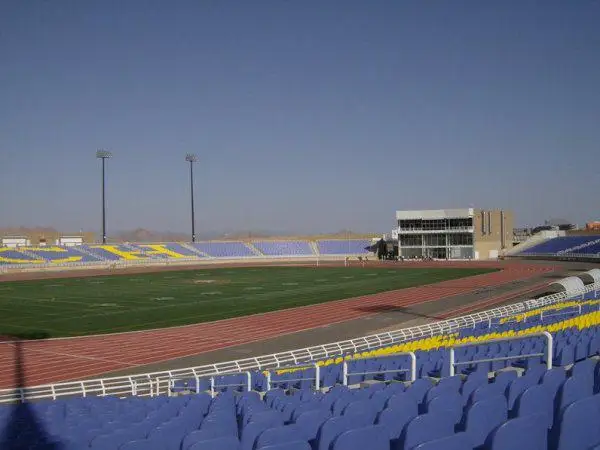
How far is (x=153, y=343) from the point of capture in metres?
28.0

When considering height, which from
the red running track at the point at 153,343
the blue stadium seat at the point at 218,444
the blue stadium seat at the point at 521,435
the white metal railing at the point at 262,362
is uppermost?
the blue stadium seat at the point at 521,435

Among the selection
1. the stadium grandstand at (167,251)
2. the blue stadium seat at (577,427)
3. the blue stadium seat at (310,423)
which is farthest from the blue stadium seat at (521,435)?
the stadium grandstand at (167,251)

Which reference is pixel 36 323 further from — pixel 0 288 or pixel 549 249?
pixel 549 249

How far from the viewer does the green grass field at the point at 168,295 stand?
1341 inches

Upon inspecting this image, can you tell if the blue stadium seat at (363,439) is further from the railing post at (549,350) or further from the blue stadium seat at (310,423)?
the railing post at (549,350)

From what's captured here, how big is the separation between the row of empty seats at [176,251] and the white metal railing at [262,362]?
204 feet

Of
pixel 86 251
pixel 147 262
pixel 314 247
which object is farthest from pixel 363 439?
pixel 314 247

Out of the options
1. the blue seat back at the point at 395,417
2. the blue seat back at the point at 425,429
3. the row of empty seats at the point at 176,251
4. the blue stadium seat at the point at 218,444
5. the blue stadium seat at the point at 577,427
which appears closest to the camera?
the blue stadium seat at the point at 577,427

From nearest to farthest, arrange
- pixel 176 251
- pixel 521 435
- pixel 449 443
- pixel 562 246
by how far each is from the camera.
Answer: pixel 449 443 → pixel 521 435 → pixel 562 246 → pixel 176 251

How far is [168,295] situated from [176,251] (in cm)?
4970

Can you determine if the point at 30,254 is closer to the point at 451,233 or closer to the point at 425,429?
the point at 451,233

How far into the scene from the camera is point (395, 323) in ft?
105

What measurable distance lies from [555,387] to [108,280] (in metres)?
61.0

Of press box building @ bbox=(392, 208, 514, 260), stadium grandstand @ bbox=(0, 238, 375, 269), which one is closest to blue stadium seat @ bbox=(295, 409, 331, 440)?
stadium grandstand @ bbox=(0, 238, 375, 269)
